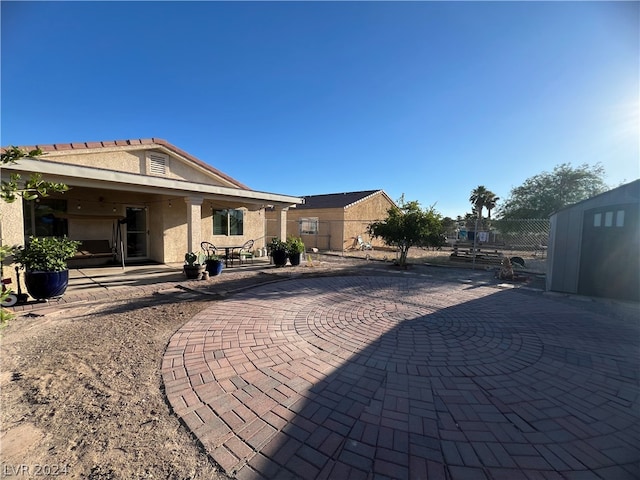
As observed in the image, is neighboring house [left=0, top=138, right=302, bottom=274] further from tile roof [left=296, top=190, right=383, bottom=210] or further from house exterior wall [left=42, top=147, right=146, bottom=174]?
tile roof [left=296, top=190, right=383, bottom=210]

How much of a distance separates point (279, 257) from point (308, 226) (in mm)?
10886

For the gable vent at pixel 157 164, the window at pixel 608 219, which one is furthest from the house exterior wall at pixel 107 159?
the window at pixel 608 219

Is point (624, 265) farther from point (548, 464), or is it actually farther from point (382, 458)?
point (382, 458)

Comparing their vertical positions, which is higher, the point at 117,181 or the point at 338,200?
the point at 338,200

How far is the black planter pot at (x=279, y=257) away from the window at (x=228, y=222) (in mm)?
3990

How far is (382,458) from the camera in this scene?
6.30 ft

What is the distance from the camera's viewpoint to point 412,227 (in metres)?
11.2

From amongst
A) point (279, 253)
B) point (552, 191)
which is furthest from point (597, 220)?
point (552, 191)

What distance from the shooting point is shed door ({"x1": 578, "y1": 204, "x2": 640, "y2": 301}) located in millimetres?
6301

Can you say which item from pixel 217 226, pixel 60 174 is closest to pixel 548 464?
pixel 60 174

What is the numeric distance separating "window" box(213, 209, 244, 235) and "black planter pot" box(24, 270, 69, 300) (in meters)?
7.72

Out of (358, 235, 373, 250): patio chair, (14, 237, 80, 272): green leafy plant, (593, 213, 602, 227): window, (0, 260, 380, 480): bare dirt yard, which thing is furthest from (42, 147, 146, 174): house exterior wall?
(358, 235, 373, 250): patio chair

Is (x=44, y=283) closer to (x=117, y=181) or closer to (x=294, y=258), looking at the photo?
(x=117, y=181)

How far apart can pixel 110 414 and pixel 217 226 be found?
37.5ft
